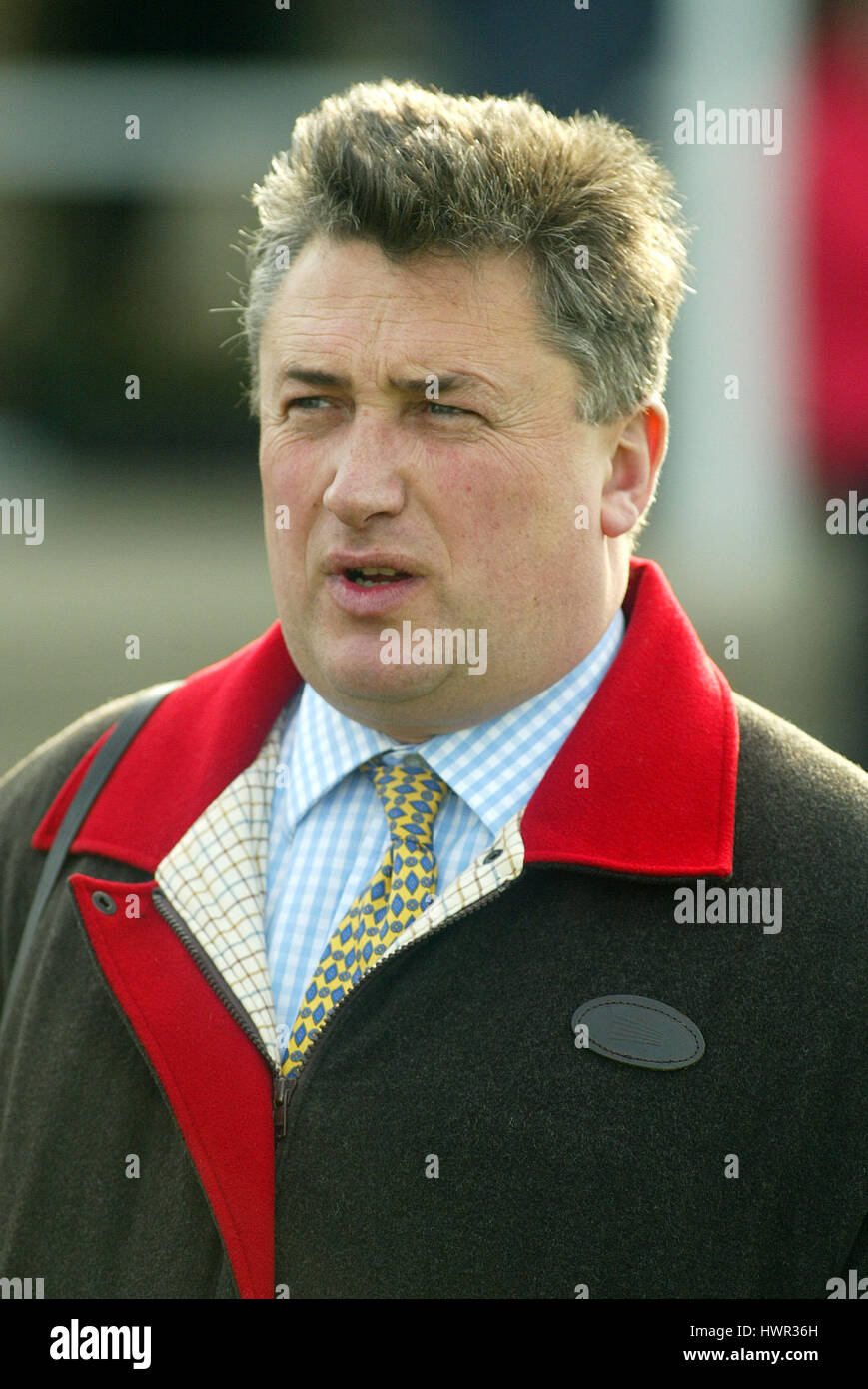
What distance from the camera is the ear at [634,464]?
2.29m

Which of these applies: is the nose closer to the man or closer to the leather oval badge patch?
the man

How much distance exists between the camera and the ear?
229 cm

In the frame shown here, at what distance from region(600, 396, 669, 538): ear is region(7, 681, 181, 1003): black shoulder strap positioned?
0.83 m

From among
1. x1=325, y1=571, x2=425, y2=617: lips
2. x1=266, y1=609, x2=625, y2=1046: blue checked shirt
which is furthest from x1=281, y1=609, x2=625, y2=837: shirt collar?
x1=325, y1=571, x2=425, y2=617: lips

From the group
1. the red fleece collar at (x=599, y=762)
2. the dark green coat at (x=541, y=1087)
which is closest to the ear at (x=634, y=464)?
the red fleece collar at (x=599, y=762)

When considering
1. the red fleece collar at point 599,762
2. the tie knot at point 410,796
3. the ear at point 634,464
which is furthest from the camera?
the ear at point 634,464

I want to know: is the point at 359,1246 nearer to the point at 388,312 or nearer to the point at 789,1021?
the point at 789,1021

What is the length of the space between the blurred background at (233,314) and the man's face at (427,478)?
154 inches

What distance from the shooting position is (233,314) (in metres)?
6.82

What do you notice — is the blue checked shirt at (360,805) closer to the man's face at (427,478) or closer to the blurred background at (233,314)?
the man's face at (427,478)

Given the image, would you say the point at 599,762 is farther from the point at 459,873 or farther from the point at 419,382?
the point at 419,382

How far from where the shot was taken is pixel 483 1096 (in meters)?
1.97

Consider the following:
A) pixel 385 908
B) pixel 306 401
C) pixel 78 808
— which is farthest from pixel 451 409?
pixel 78 808

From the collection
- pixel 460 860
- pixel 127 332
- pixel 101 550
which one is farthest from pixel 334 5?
pixel 460 860
